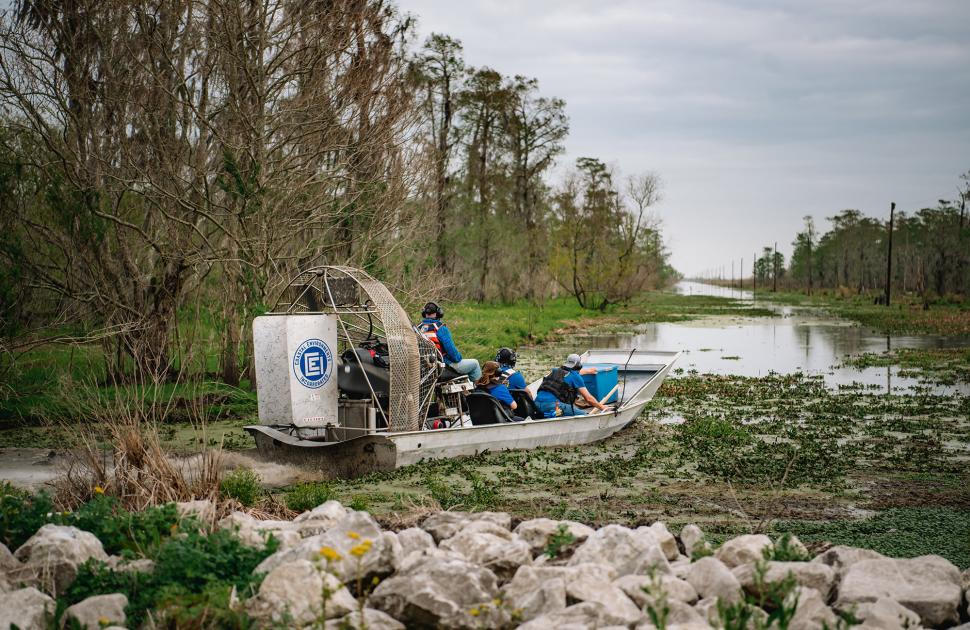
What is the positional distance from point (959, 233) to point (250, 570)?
2529 inches

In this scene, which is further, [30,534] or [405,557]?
[30,534]

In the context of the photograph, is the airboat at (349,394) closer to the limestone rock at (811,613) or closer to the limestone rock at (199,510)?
the limestone rock at (199,510)

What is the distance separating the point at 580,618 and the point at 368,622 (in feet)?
4.10

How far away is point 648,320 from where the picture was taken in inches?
1780

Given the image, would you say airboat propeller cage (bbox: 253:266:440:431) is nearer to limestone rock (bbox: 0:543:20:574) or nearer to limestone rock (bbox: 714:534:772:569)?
limestone rock (bbox: 0:543:20:574)

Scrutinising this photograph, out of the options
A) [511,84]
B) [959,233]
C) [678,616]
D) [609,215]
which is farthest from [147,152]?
[959,233]

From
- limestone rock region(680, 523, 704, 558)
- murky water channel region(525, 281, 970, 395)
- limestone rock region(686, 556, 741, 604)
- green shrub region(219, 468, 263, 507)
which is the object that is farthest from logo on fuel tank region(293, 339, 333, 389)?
murky water channel region(525, 281, 970, 395)

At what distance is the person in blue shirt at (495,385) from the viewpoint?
40.4 feet

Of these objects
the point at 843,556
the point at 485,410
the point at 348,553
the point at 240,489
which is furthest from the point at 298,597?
the point at 485,410

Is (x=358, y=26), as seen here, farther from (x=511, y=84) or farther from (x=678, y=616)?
(x=511, y=84)

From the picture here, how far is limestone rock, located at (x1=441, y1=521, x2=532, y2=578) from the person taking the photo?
5914mm

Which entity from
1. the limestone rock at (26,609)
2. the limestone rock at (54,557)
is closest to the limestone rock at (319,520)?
the limestone rock at (54,557)

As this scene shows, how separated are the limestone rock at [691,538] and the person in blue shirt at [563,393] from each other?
6.47 metres

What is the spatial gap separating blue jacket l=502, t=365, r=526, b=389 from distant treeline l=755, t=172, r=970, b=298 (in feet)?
150
